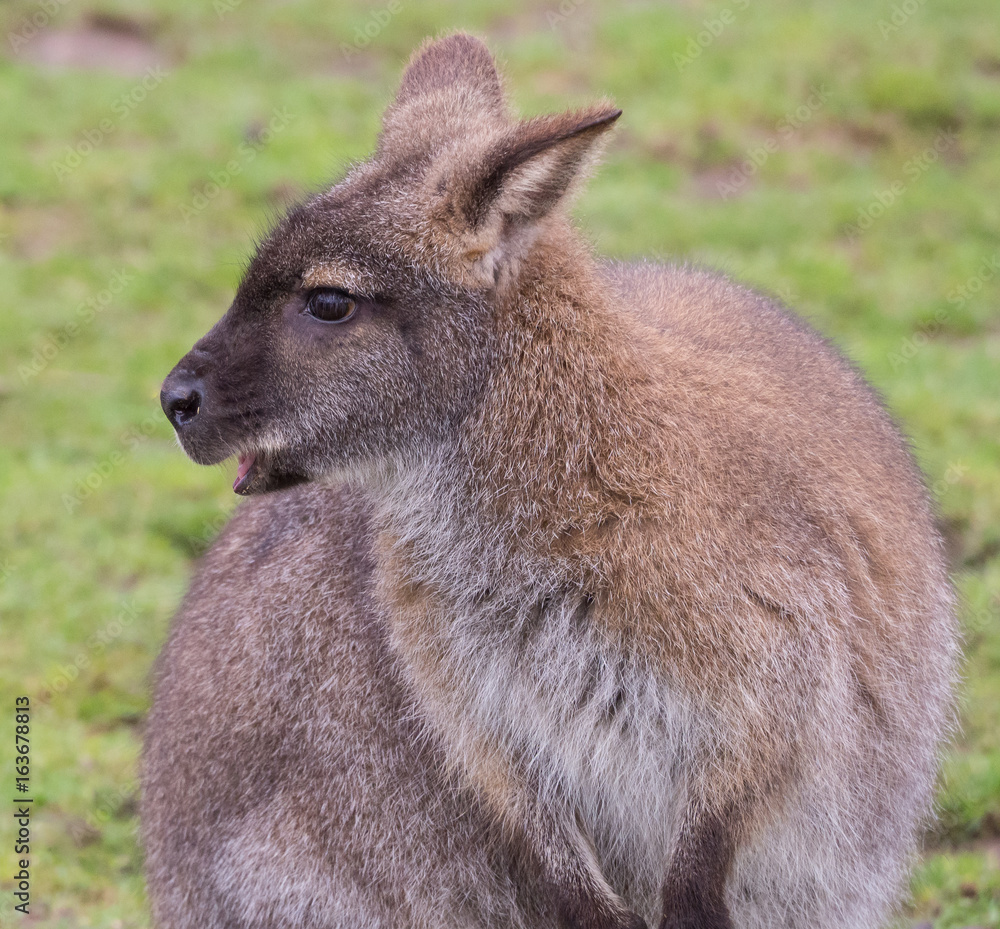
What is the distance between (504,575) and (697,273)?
170 cm

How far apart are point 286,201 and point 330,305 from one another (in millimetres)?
4512

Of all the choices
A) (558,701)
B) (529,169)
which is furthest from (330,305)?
(558,701)

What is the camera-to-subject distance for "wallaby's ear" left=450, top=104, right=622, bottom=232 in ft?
11.0

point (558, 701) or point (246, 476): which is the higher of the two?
point (246, 476)

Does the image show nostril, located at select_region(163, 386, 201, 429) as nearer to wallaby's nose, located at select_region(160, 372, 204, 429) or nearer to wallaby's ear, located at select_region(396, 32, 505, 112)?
wallaby's nose, located at select_region(160, 372, 204, 429)

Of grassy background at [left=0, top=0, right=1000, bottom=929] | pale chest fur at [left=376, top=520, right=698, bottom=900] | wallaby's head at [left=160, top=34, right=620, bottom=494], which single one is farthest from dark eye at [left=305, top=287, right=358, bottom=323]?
grassy background at [left=0, top=0, right=1000, bottom=929]

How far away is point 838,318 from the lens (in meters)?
8.77

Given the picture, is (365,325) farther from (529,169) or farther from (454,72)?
(454,72)

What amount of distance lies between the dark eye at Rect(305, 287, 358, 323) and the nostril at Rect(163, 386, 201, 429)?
38cm

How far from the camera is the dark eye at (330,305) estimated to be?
371cm

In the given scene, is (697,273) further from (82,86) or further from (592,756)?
(82,86)

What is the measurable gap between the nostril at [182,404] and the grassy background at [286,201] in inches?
Result: 82.4

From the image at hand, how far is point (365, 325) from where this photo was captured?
12.2 feet

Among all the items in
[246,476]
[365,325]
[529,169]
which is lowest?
[246,476]
